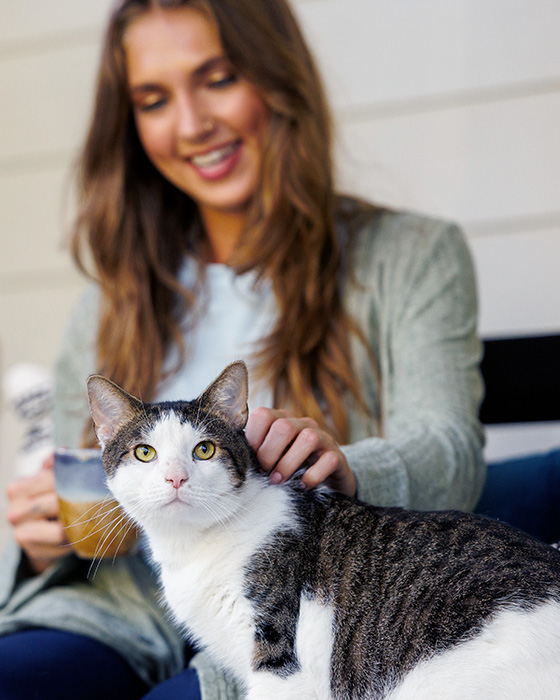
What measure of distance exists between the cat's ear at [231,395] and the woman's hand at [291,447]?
2cm

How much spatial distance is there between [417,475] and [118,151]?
941 millimetres

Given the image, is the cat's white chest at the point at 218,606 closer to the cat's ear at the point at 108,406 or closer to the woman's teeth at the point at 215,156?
the cat's ear at the point at 108,406

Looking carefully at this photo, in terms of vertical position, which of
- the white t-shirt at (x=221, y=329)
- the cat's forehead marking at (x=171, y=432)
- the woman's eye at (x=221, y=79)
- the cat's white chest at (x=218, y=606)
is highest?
the woman's eye at (x=221, y=79)

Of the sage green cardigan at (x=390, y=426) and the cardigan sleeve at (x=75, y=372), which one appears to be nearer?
the sage green cardigan at (x=390, y=426)

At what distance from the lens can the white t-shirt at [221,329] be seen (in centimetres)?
135

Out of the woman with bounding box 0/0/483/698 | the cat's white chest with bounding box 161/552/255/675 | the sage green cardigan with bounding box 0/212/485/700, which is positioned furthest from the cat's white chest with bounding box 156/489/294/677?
the woman with bounding box 0/0/483/698

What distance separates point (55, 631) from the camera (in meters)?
1.07

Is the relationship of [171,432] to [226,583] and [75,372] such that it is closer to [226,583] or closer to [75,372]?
[226,583]

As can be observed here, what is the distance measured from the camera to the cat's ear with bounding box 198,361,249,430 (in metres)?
0.78

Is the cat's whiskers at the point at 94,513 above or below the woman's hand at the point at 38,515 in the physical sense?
above

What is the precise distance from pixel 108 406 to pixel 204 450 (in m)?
0.13

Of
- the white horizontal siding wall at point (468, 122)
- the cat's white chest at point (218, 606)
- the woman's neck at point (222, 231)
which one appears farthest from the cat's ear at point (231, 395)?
the white horizontal siding wall at point (468, 122)

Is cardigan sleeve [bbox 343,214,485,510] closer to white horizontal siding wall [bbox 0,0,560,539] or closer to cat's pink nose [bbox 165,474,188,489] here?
cat's pink nose [bbox 165,474,188,489]

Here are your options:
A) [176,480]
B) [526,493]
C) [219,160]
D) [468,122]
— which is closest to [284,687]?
[176,480]
